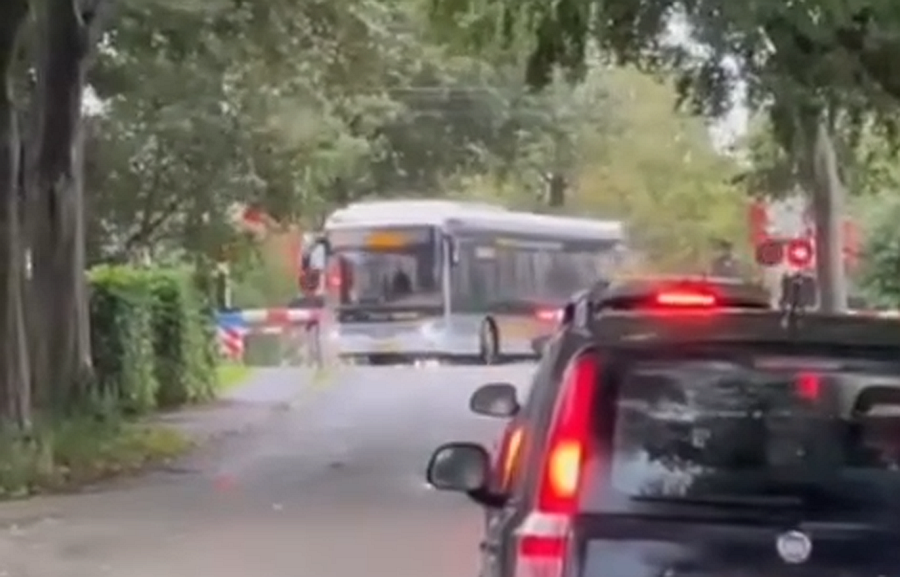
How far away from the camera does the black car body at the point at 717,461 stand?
6488mm

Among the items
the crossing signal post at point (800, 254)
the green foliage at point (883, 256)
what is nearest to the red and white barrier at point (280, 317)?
the green foliage at point (883, 256)

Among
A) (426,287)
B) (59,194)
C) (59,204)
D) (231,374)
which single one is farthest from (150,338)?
(426,287)

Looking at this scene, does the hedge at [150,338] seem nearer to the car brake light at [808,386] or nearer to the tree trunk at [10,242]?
the tree trunk at [10,242]

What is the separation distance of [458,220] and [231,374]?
25.7 feet

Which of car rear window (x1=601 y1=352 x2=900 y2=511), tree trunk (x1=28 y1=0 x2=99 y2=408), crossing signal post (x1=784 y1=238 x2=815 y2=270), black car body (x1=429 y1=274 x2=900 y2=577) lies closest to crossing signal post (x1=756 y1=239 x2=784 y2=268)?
crossing signal post (x1=784 y1=238 x2=815 y2=270)

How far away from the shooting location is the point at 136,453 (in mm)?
25875

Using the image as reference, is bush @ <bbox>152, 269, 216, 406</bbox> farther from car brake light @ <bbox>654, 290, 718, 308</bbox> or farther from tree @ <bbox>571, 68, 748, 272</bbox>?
car brake light @ <bbox>654, 290, 718, 308</bbox>

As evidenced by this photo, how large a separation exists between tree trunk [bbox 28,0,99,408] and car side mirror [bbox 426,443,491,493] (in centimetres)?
1816

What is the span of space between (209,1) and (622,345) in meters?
23.1

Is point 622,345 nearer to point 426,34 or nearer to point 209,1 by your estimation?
point 426,34

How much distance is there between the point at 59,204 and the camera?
87.4ft

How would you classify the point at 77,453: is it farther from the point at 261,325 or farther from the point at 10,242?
the point at 261,325

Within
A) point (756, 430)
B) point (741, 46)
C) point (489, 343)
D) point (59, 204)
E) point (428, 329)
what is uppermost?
point (741, 46)

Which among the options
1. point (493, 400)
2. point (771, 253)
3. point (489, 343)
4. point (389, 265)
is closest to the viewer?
point (493, 400)
